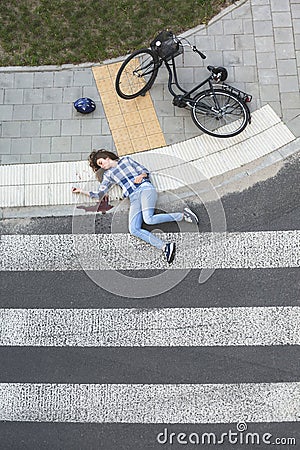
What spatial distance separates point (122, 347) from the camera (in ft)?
25.3

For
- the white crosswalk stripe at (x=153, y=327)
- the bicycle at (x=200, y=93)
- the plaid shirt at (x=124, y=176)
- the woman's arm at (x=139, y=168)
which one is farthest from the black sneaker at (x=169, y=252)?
the bicycle at (x=200, y=93)

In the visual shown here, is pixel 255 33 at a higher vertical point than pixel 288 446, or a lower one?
higher

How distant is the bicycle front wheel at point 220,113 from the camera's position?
27.5 feet

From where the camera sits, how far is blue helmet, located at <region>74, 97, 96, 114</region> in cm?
861

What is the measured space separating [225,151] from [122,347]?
122 inches

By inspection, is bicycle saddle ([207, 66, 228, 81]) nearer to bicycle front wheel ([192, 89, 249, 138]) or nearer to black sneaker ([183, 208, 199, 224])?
bicycle front wheel ([192, 89, 249, 138])

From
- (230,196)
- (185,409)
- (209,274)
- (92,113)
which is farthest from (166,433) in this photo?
(92,113)

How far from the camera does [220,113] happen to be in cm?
841

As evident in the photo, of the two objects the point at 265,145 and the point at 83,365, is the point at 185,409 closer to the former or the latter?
the point at 83,365

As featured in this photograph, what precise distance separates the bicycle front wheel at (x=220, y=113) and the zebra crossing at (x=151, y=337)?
1.58 metres

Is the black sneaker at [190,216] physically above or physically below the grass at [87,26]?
below

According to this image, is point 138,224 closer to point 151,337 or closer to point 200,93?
point 151,337

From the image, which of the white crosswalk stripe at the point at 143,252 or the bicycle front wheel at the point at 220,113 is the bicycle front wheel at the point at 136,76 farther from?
the white crosswalk stripe at the point at 143,252

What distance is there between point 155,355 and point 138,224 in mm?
1756
